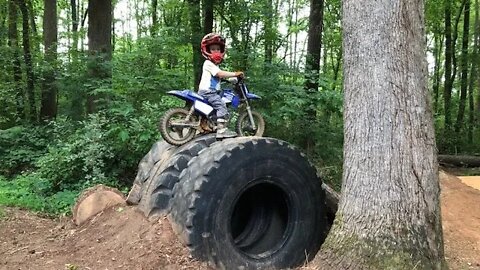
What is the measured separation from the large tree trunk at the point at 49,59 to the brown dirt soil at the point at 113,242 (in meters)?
6.48

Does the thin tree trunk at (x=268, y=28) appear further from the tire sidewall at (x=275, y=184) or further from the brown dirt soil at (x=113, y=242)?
the tire sidewall at (x=275, y=184)

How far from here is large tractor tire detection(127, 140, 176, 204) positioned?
19.5ft

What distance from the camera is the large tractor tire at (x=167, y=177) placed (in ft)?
16.6

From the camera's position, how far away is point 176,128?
5.83 metres

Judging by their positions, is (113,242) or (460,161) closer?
(113,242)

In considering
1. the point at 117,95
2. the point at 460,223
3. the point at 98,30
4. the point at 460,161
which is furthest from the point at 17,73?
the point at 460,161

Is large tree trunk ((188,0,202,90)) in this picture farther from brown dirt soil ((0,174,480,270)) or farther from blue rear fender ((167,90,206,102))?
blue rear fender ((167,90,206,102))

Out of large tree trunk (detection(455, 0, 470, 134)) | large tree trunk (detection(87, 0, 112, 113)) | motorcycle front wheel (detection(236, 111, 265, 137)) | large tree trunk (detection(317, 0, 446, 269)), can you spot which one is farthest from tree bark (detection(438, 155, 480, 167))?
large tree trunk (detection(317, 0, 446, 269))

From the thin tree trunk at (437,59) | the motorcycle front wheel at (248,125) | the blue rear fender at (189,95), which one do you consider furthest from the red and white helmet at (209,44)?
the thin tree trunk at (437,59)

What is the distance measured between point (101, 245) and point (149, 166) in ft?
4.44

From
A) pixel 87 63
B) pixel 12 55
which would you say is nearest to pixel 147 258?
pixel 87 63

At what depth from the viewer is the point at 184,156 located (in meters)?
5.36

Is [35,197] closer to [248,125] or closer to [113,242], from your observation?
[113,242]

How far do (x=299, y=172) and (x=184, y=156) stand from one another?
1.28 metres
